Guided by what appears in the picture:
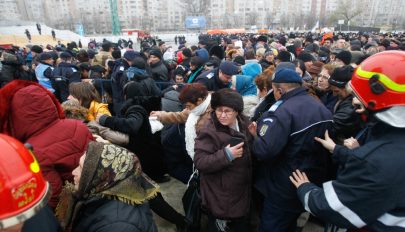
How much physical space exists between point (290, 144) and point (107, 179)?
1600 millimetres

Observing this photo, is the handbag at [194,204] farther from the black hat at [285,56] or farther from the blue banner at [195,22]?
the blue banner at [195,22]

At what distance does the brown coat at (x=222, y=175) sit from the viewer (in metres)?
2.55

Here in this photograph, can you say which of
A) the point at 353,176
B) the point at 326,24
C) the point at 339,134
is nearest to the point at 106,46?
the point at 339,134

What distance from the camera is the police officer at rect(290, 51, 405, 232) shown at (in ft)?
5.04

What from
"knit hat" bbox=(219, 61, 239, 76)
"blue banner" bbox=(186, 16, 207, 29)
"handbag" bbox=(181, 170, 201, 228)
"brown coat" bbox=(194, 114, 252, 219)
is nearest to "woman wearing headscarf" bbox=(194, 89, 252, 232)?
"brown coat" bbox=(194, 114, 252, 219)

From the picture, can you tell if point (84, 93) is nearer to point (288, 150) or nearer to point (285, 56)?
point (288, 150)

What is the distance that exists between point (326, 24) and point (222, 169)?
82.3m

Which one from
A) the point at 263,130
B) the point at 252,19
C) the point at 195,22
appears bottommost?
the point at 263,130

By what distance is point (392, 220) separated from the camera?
5.36 ft

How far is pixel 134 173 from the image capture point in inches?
71.1

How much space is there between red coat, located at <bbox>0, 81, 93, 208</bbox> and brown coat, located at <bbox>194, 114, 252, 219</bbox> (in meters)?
1.11

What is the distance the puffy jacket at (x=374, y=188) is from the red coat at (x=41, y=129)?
6.53 ft

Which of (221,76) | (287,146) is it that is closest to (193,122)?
(287,146)

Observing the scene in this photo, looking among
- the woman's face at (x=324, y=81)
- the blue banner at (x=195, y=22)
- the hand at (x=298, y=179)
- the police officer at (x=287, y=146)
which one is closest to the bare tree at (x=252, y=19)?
the blue banner at (x=195, y=22)
